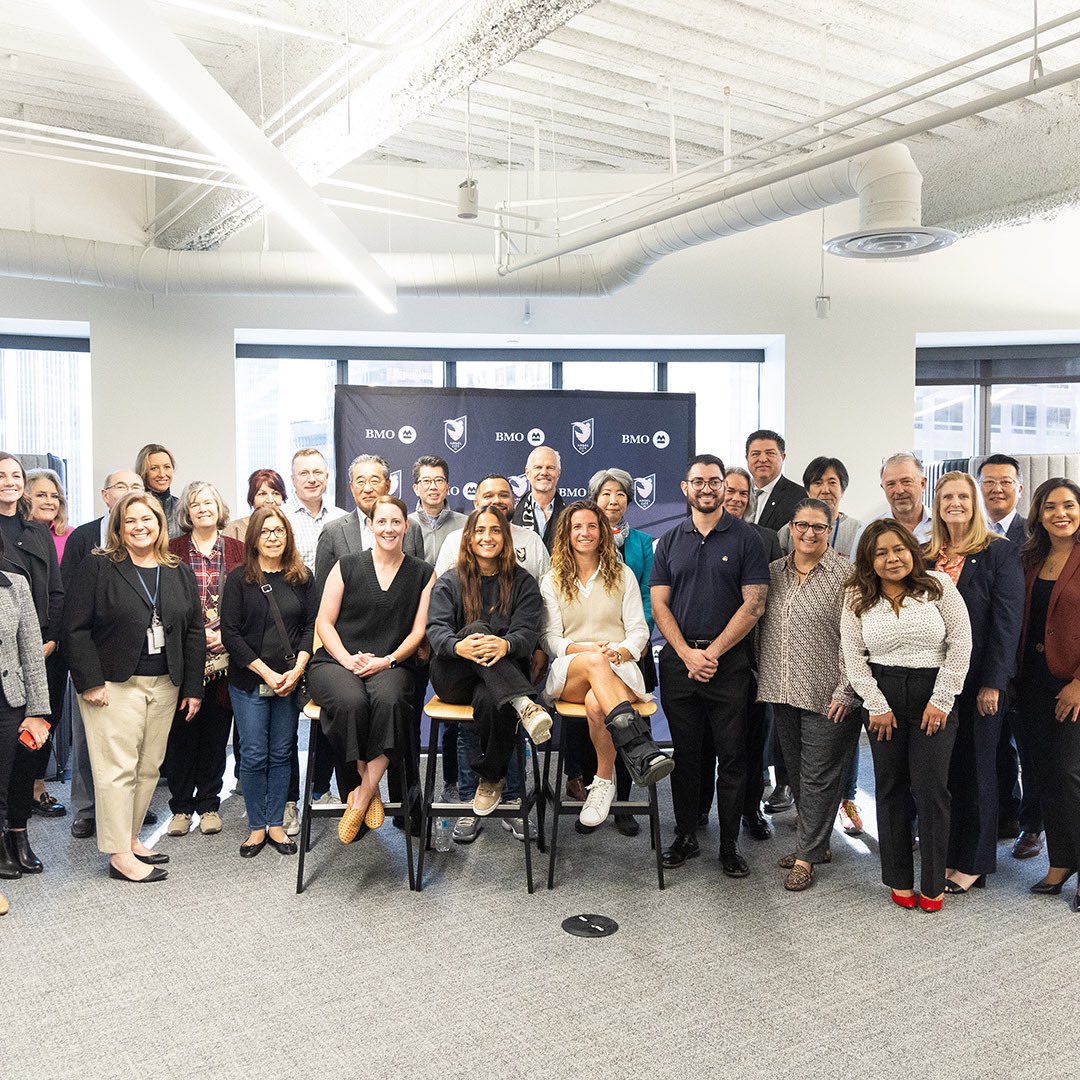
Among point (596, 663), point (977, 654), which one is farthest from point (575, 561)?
point (977, 654)

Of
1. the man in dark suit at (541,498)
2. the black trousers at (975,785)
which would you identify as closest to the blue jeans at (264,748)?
the man in dark suit at (541,498)

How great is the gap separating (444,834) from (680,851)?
0.98 metres

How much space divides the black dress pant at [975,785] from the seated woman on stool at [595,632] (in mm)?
1122

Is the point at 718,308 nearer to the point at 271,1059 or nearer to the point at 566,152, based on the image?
the point at 566,152

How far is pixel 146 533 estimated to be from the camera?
3.63m

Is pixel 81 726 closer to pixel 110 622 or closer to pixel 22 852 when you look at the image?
pixel 22 852

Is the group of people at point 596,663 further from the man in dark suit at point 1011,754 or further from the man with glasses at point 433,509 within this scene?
the man with glasses at point 433,509

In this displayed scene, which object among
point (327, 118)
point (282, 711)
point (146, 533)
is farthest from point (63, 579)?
point (327, 118)

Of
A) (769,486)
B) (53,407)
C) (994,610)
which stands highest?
(53,407)

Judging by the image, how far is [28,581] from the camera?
12.0ft

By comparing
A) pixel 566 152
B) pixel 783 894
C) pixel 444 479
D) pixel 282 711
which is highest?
pixel 566 152

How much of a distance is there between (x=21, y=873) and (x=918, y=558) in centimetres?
341

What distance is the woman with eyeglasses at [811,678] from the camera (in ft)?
11.6

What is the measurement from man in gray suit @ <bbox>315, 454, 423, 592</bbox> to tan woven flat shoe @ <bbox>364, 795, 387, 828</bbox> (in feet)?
3.35
